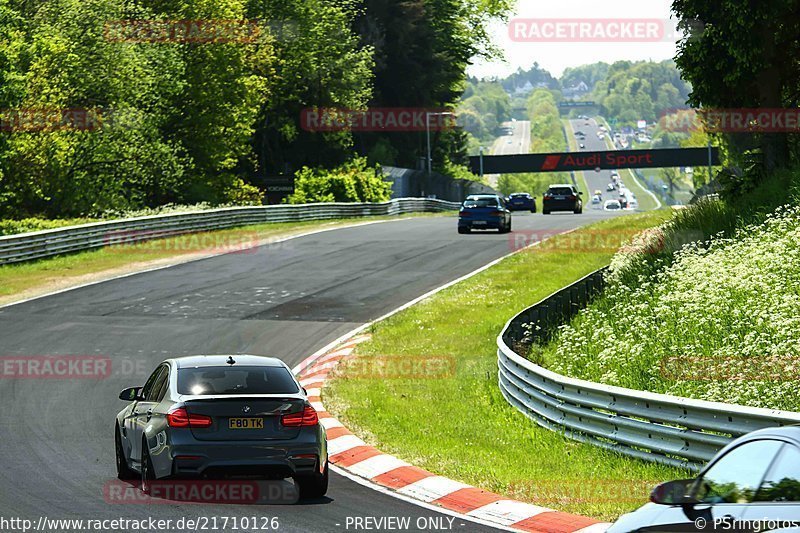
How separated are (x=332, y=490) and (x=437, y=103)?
87855 millimetres

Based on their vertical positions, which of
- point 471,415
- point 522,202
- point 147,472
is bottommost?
point 522,202

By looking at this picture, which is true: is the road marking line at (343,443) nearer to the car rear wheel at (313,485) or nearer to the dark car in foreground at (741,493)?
the car rear wheel at (313,485)

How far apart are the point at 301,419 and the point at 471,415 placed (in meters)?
6.12

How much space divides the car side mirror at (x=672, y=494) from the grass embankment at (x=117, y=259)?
2431cm

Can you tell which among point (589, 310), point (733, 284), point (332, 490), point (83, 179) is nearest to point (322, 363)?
point (589, 310)

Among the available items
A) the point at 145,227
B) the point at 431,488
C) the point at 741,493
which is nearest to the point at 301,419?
the point at 431,488

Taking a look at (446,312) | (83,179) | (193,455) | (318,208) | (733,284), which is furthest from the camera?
(318,208)

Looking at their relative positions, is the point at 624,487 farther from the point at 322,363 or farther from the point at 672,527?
the point at 322,363

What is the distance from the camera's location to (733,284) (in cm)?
1942

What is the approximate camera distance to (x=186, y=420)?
36.7ft

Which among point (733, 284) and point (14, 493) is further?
point (733, 284)

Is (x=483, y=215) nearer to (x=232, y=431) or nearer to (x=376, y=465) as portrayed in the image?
(x=376, y=465)

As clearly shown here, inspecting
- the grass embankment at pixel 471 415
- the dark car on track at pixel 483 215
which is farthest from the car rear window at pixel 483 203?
the grass embankment at pixel 471 415

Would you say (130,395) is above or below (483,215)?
above
